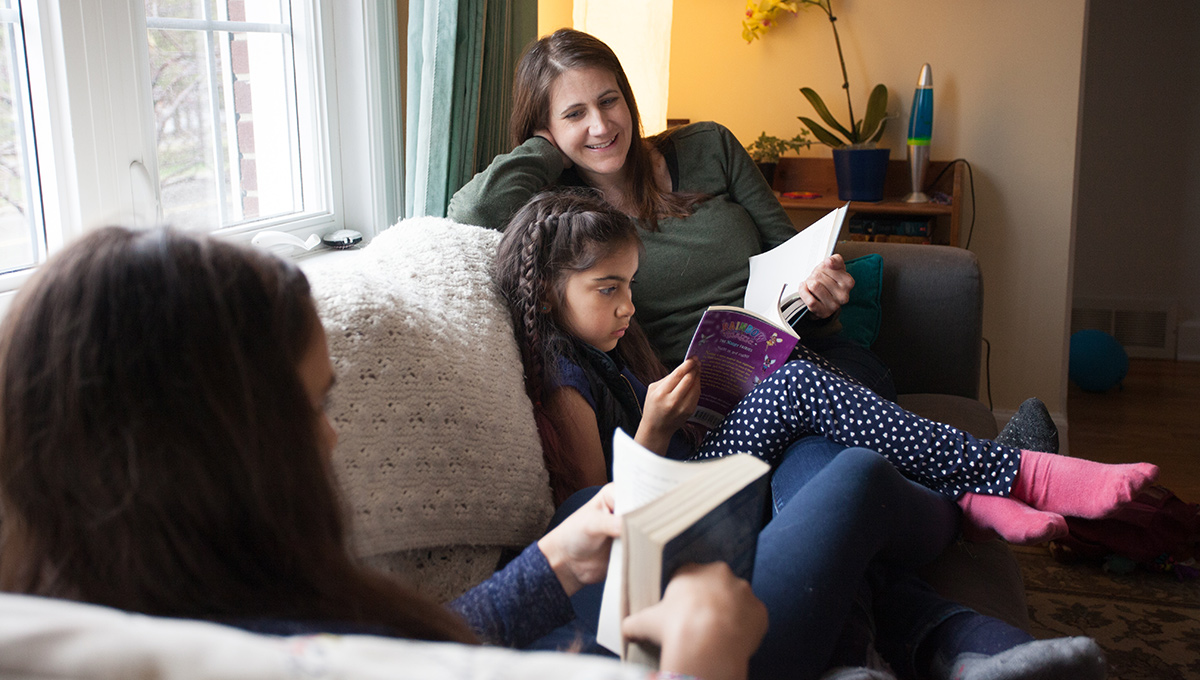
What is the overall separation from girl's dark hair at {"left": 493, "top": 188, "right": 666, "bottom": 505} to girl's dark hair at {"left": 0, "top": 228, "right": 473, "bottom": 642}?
0.75 m

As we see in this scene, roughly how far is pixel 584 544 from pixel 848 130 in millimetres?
2314

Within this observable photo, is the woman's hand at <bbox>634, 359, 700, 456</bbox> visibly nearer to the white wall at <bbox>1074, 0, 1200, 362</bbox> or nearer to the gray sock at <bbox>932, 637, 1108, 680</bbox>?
the gray sock at <bbox>932, 637, 1108, 680</bbox>

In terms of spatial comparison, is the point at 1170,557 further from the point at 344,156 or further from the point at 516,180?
the point at 344,156

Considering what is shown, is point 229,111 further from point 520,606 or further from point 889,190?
point 889,190

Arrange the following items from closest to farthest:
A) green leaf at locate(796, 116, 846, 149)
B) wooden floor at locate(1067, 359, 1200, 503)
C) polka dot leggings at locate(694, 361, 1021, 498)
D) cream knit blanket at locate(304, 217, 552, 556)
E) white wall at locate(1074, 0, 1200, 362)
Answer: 1. cream knit blanket at locate(304, 217, 552, 556)
2. polka dot leggings at locate(694, 361, 1021, 498)
3. wooden floor at locate(1067, 359, 1200, 503)
4. green leaf at locate(796, 116, 846, 149)
5. white wall at locate(1074, 0, 1200, 362)

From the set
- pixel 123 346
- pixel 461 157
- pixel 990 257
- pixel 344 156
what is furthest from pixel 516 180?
pixel 990 257

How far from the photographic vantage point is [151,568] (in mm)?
537

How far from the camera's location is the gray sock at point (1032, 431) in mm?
1502

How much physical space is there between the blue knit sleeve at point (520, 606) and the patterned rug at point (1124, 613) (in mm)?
1263

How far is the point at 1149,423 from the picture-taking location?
9.67 ft

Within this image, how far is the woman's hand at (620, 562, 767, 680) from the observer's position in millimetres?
634

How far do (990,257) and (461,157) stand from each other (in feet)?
5.78

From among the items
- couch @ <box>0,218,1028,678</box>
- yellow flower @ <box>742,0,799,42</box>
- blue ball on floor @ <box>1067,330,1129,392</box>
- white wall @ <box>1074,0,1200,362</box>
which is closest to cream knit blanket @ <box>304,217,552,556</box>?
couch @ <box>0,218,1028,678</box>

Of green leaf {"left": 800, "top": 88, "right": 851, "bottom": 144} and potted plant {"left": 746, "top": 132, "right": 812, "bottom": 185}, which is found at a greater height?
green leaf {"left": 800, "top": 88, "right": 851, "bottom": 144}
